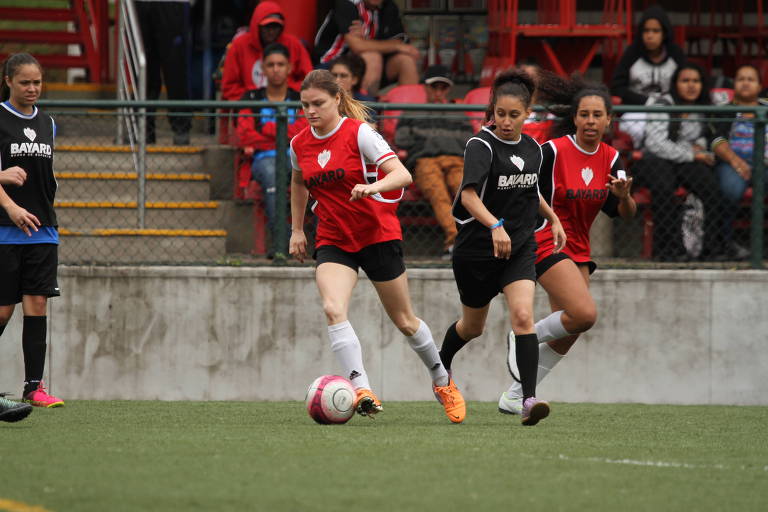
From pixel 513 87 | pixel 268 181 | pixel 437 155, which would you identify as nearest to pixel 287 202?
pixel 268 181

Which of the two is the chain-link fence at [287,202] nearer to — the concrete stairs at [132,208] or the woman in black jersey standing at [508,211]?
the concrete stairs at [132,208]

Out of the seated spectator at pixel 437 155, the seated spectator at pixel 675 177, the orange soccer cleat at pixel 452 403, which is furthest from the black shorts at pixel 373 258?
the seated spectator at pixel 675 177

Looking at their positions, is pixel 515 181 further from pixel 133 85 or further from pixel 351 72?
pixel 133 85

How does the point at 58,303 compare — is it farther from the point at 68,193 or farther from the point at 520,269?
the point at 520,269

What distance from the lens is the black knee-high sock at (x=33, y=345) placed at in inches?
330

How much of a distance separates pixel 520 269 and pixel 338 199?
3.68 ft

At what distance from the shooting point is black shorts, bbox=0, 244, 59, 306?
8.16 metres

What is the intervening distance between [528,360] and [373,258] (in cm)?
107

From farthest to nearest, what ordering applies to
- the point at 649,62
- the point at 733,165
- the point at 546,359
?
the point at 649,62
the point at 733,165
the point at 546,359

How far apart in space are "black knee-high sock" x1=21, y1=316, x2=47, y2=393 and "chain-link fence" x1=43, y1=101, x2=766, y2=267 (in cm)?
231

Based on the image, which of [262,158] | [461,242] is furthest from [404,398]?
[461,242]

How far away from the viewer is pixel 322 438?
6.69 meters

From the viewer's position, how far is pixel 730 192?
11000mm

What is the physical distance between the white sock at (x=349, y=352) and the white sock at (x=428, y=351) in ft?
1.57
